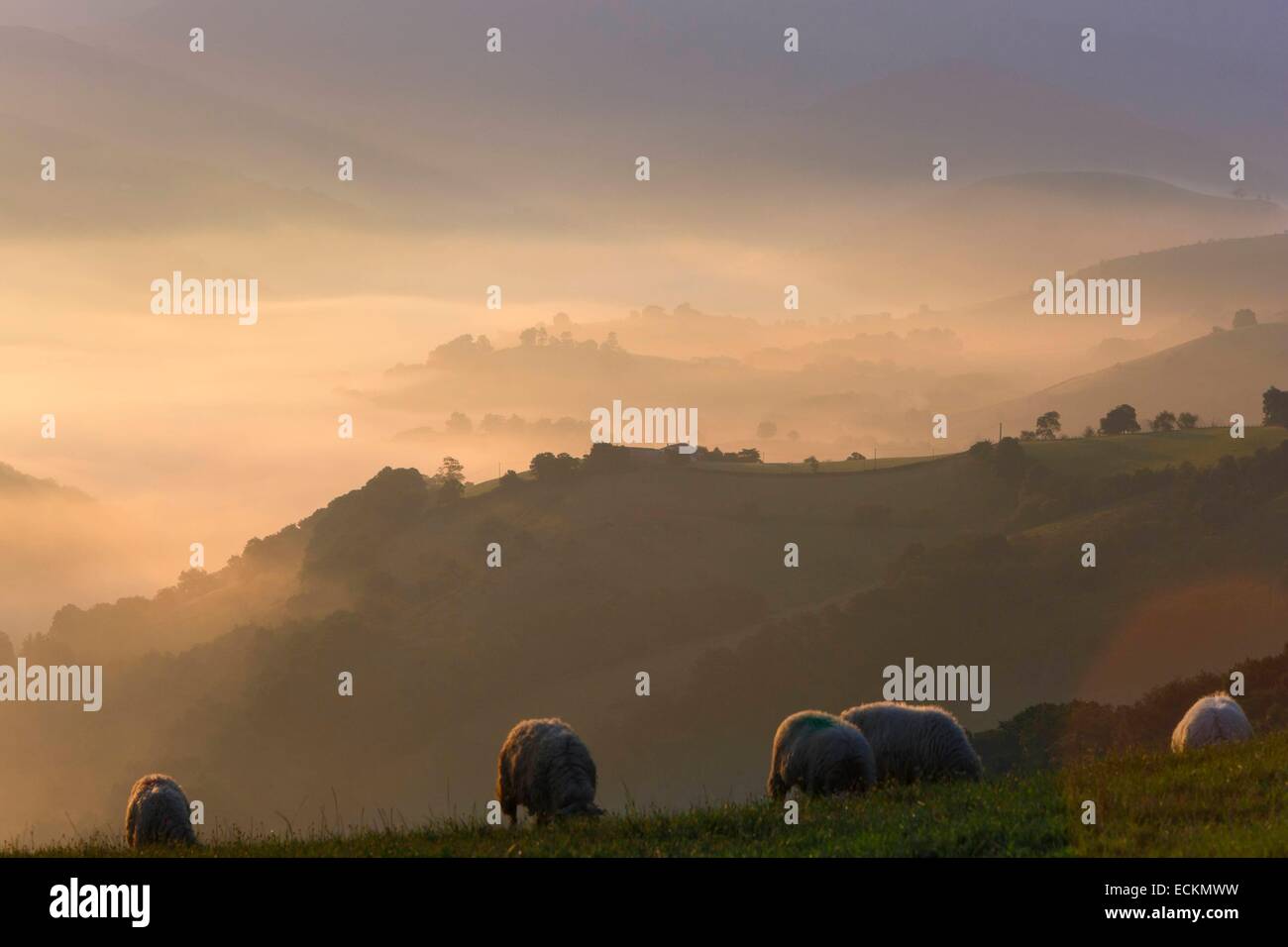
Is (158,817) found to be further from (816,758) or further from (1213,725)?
(1213,725)

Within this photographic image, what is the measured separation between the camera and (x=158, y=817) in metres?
25.7

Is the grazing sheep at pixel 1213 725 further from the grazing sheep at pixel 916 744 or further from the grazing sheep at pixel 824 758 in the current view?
the grazing sheep at pixel 824 758

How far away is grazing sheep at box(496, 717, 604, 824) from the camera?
71.8 feet

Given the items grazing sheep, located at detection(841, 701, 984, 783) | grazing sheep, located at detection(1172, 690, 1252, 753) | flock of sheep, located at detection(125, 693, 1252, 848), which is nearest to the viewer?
flock of sheep, located at detection(125, 693, 1252, 848)

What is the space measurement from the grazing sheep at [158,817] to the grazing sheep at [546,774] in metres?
6.24

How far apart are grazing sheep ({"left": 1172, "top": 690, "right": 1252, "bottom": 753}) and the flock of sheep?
22.5ft

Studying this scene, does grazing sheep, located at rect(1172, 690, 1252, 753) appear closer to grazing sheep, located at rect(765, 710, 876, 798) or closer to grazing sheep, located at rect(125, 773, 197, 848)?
grazing sheep, located at rect(765, 710, 876, 798)

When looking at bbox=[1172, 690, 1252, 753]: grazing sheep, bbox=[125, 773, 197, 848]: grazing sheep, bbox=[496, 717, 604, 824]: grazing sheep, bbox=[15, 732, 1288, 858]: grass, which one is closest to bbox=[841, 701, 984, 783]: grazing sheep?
bbox=[15, 732, 1288, 858]: grass

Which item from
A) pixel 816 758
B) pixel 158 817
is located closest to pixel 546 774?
pixel 816 758

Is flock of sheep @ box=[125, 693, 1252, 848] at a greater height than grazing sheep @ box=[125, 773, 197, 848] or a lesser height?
greater

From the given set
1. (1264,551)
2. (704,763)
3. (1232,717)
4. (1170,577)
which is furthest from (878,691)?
(1232,717)

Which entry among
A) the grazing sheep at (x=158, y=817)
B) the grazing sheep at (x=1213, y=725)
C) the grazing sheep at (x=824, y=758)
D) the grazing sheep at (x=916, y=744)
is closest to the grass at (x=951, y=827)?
the grazing sheep at (x=824, y=758)
